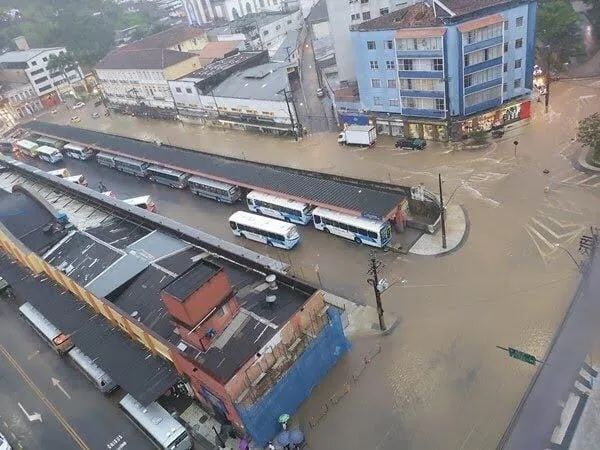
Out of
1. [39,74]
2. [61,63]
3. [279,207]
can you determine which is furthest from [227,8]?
[279,207]

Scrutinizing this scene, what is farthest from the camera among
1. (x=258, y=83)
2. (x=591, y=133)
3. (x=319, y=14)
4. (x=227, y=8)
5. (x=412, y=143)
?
(x=227, y=8)

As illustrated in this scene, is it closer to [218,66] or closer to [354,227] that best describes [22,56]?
[218,66]

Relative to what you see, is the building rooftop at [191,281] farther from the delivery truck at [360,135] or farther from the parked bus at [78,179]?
the parked bus at [78,179]

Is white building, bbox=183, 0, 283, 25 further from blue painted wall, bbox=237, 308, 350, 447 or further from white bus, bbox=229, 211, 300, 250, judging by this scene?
blue painted wall, bbox=237, 308, 350, 447

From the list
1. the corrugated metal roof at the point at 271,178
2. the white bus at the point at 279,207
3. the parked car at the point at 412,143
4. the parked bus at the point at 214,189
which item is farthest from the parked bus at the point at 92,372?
the parked car at the point at 412,143

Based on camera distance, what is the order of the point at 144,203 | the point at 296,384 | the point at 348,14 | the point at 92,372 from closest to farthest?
the point at 296,384 → the point at 92,372 → the point at 144,203 → the point at 348,14

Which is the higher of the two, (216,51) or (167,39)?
(167,39)
